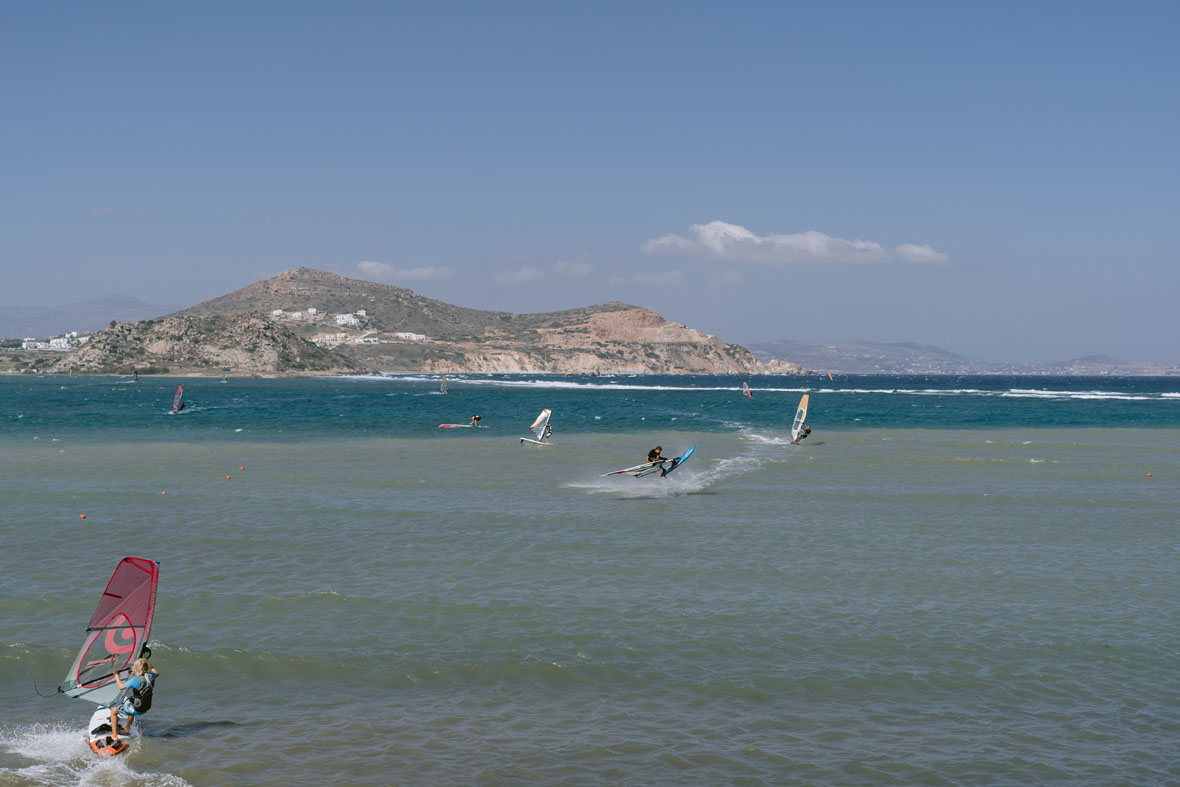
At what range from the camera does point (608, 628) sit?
16.1 meters

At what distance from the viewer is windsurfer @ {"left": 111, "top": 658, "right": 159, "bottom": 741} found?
11.5 m

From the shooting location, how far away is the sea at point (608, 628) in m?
11.2

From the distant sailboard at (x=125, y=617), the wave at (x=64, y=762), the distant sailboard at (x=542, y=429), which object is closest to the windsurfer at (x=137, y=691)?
the wave at (x=64, y=762)

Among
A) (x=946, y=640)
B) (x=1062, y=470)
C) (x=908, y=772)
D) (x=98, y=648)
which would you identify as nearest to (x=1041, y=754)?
(x=908, y=772)

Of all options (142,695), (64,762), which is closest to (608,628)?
(142,695)

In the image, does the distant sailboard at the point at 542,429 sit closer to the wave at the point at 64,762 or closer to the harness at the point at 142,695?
the harness at the point at 142,695

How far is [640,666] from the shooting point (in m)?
14.2

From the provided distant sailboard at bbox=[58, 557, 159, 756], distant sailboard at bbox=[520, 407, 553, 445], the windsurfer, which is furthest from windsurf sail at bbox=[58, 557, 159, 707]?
distant sailboard at bbox=[520, 407, 553, 445]

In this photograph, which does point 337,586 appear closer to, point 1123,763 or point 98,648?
point 98,648

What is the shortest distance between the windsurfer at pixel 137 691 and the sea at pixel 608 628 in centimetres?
39

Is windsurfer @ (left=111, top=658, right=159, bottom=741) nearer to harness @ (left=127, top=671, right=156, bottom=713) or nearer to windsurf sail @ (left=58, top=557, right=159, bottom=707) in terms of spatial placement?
harness @ (left=127, top=671, right=156, bottom=713)

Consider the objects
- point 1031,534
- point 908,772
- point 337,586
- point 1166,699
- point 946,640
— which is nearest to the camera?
point 908,772

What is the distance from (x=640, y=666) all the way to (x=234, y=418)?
66.7 metres

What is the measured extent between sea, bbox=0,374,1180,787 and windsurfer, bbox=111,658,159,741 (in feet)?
1.27
